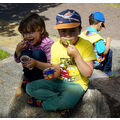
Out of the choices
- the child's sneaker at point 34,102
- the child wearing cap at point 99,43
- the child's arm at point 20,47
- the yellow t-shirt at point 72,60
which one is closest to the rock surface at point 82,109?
the child's sneaker at point 34,102

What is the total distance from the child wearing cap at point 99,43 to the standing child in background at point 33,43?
0.95m

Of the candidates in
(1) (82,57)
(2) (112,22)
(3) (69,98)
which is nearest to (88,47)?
(1) (82,57)

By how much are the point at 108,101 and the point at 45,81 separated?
3.24 feet

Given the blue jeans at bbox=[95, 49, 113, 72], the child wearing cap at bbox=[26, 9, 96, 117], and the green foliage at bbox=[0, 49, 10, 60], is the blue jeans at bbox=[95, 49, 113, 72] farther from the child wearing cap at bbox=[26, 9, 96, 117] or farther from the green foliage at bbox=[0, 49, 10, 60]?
the green foliage at bbox=[0, 49, 10, 60]

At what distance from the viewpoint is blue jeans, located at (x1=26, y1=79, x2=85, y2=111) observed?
200 cm

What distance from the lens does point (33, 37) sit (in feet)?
8.11

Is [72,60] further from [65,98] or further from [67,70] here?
[65,98]

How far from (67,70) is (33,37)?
68cm

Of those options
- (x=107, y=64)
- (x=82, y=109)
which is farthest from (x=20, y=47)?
(x=107, y=64)

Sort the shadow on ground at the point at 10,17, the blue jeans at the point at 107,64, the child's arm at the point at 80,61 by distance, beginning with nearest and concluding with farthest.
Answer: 1. the child's arm at the point at 80,61
2. the blue jeans at the point at 107,64
3. the shadow on ground at the point at 10,17

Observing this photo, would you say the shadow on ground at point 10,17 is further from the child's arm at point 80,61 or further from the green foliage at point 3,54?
the child's arm at point 80,61

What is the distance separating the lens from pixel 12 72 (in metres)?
3.40

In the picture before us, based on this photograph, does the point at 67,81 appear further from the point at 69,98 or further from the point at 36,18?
the point at 36,18

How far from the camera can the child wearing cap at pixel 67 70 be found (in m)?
1.97
